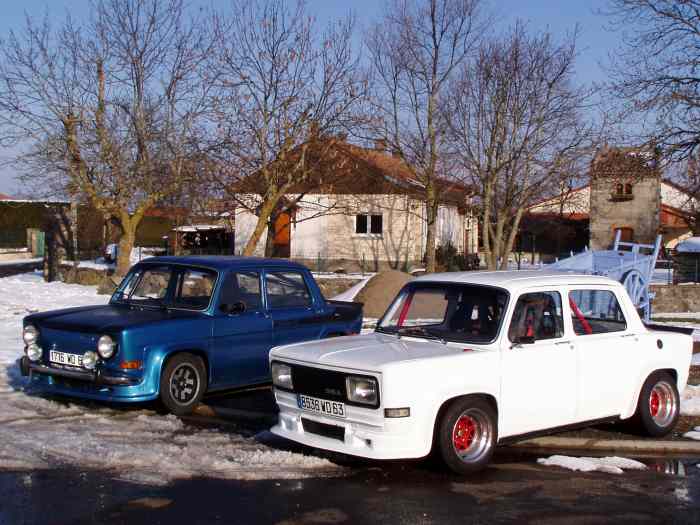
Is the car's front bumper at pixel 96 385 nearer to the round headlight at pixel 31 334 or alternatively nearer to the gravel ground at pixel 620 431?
the round headlight at pixel 31 334

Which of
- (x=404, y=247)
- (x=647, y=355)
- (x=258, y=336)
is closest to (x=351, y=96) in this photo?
(x=404, y=247)

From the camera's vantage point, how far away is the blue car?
8.45 metres

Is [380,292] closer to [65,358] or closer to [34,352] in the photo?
[34,352]

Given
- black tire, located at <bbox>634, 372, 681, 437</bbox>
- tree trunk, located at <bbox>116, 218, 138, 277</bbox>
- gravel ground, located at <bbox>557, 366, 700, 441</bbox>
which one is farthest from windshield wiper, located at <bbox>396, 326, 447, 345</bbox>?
tree trunk, located at <bbox>116, 218, 138, 277</bbox>

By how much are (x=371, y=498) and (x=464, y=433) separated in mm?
1053

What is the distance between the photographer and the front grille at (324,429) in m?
6.72

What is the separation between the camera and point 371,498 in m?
6.14

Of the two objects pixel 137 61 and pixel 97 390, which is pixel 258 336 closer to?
pixel 97 390

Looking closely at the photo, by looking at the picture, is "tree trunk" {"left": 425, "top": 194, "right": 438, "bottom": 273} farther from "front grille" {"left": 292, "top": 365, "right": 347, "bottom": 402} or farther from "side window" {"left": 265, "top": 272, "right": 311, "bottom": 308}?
"front grille" {"left": 292, "top": 365, "right": 347, "bottom": 402}

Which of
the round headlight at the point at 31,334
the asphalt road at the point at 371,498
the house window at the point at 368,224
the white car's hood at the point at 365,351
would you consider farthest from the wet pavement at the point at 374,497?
the house window at the point at 368,224

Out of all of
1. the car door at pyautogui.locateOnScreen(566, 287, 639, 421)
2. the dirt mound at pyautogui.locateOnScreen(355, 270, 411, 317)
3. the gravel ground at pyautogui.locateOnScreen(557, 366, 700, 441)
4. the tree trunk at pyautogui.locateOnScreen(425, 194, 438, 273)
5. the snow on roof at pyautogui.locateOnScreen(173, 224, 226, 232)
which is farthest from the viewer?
the snow on roof at pyautogui.locateOnScreen(173, 224, 226, 232)

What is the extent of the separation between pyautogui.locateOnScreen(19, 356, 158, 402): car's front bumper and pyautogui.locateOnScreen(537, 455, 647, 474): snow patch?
3.92 metres

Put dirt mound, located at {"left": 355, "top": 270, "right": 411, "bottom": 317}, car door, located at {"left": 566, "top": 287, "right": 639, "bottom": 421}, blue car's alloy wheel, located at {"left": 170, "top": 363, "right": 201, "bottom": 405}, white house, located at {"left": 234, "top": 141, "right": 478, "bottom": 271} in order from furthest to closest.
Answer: white house, located at {"left": 234, "top": 141, "right": 478, "bottom": 271}
dirt mound, located at {"left": 355, "top": 270, "right": 411, "bottom": 317}
blue car's alloy wheel, located at {"left": 170, "top": 363, "right": 201, "bottom": 405}
car door, located at {"left": 566, "top": 287, "right": 639, "bottom": 421}

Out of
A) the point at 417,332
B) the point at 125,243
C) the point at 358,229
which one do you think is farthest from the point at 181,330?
the point at 358,229
